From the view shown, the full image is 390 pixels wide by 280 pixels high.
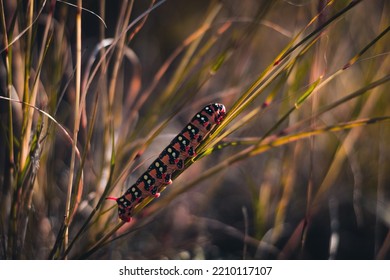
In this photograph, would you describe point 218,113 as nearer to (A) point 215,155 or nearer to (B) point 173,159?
(B) point 173,159

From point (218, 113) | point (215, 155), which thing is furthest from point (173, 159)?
point (215, 155)

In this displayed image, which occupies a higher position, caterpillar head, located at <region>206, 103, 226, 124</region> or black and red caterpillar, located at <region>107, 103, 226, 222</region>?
caterpillar head, located at <region>206, 103, 226, 124</region>

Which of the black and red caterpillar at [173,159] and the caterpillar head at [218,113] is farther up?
the caterpillar head at [218,113]
